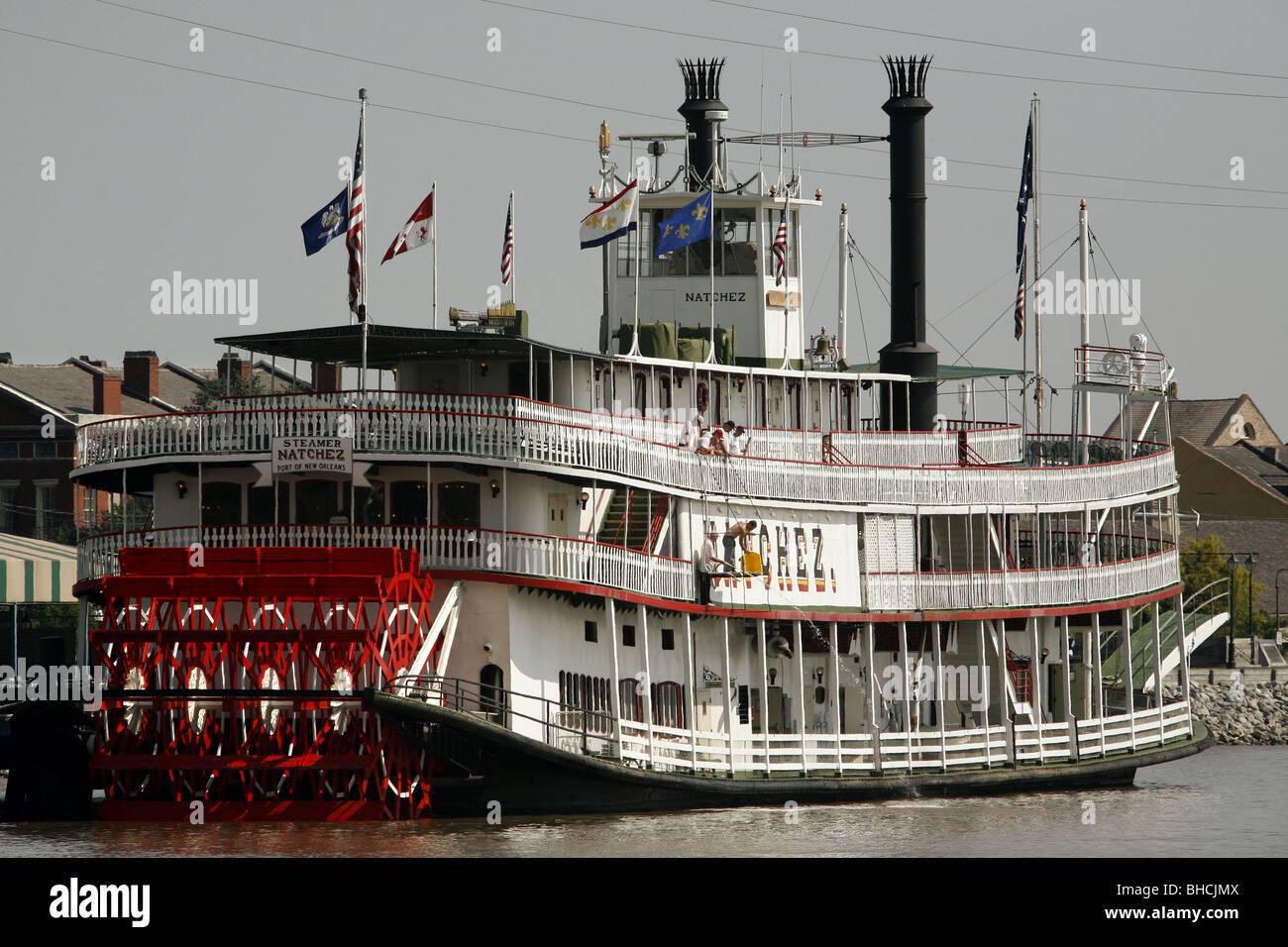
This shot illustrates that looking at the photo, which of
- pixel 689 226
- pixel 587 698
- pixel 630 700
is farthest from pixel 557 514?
pixel 689 226

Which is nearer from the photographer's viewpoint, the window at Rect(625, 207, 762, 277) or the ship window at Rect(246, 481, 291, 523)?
the ship window at Rect(246, 481, 291, 523)

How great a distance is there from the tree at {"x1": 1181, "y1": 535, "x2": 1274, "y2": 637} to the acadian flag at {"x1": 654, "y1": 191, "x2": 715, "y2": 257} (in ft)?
112

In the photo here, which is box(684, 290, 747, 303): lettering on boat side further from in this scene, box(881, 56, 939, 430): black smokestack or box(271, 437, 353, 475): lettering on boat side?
box(271, 437, 353, 475): lettering on boat side

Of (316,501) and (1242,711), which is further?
(1242,711)

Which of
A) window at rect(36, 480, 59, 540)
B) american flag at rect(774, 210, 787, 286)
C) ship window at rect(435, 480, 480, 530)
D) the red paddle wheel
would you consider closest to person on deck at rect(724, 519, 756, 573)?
ship window at rect(435, 480, 480, 530)

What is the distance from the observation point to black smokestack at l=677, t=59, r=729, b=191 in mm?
45344

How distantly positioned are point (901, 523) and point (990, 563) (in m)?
2.73

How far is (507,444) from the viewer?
99.8 ft

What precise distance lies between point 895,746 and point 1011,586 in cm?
374

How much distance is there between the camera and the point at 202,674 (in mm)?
31047

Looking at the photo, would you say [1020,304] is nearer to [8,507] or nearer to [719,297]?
[719,297]
